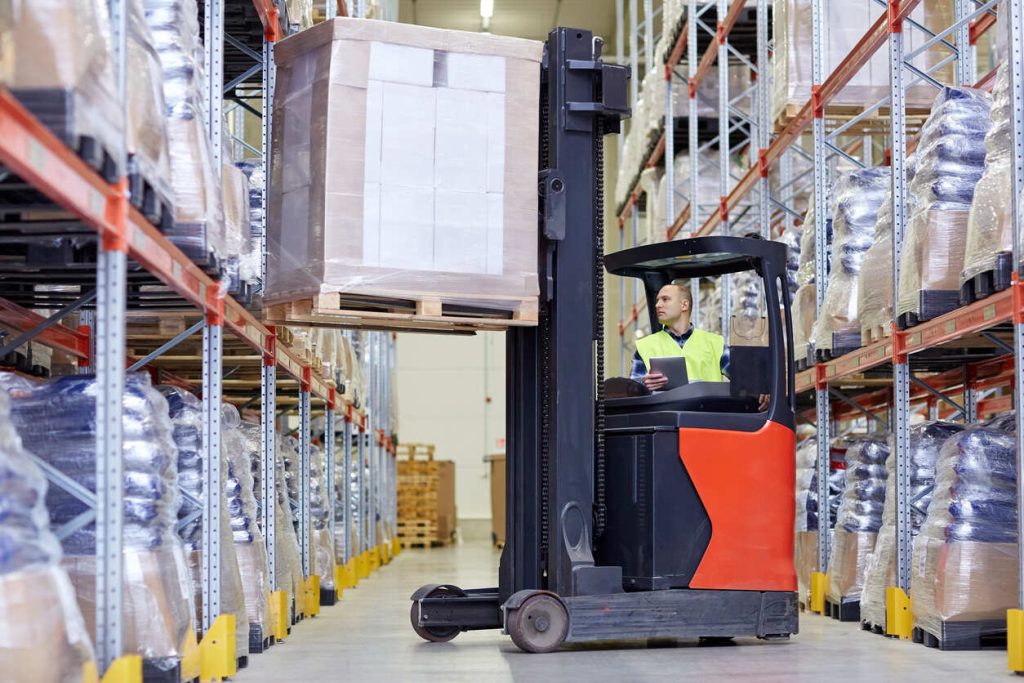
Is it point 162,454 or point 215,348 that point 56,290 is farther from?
point 162,454

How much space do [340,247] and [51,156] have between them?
2215mm

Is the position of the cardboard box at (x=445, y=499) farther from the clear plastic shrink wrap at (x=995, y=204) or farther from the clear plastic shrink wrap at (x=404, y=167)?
the clear plastic shrink wrap at (x=404, y=167)

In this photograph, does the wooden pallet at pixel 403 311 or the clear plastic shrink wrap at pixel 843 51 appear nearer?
the wooden pallet at pixel 403 311

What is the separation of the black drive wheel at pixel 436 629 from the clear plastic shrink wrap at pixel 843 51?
502cm

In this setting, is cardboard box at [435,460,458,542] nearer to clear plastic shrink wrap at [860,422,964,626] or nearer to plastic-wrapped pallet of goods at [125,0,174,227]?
clear plastic shrink wrap at [860,422,964,626]

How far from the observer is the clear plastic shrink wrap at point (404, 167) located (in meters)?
5.88

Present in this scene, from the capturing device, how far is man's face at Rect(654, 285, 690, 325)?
753cm

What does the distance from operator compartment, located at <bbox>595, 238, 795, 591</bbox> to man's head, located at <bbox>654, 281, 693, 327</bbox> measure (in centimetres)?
46

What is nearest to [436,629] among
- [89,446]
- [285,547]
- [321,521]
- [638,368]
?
[285,547]

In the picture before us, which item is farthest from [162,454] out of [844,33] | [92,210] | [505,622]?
[844,33]

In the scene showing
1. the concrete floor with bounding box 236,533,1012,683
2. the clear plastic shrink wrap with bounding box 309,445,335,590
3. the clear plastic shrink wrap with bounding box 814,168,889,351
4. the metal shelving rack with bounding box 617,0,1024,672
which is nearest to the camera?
the concrete floor with bounding box 236,533,1012,683

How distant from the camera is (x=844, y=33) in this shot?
1057 centimetres

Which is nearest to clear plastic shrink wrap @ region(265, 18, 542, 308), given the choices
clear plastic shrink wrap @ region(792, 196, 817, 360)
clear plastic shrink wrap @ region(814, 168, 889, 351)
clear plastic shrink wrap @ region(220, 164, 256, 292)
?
clear plastic shrink wrap @ region(220, 164, 256, 292)

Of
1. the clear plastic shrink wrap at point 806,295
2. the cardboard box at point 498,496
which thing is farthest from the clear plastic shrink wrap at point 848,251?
the cardboard box at point 498,496
